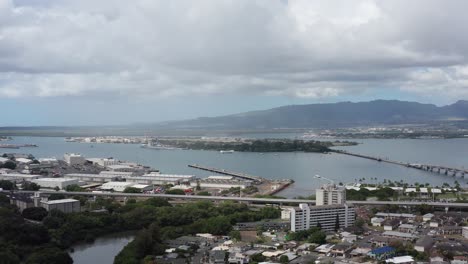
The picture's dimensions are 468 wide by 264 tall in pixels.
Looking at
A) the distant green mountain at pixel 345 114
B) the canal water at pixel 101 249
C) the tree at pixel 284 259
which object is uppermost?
the distant green mountain at pixel 345 114

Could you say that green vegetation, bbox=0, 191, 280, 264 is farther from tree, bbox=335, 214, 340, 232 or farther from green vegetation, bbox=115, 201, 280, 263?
tree, bbox=335, 214, 340, 232

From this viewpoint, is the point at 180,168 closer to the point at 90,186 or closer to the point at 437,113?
the point at 90,186

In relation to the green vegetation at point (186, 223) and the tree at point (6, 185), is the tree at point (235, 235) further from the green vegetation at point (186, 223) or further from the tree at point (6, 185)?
the tree at point (6, 185)

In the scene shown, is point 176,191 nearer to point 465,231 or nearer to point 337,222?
point 337,222

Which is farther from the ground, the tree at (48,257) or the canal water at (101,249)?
the tree at (48,257)

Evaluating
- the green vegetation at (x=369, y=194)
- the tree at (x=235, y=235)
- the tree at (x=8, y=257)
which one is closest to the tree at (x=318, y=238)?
the tree at (x=235, y=235)

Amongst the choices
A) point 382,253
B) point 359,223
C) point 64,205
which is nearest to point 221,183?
point 64,205
